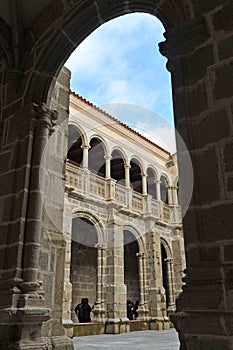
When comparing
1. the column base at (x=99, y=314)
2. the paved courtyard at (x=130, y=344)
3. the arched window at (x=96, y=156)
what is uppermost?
the arched window at (x=96, y=156)

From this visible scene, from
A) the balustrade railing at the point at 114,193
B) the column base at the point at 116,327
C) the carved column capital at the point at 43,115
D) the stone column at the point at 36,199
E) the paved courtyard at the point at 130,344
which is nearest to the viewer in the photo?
the stone column at the point at 36,199

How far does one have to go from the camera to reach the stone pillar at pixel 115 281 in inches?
399

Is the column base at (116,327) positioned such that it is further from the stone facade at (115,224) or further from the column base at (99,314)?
the column base at (99,314)

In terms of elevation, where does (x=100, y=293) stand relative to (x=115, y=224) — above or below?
below

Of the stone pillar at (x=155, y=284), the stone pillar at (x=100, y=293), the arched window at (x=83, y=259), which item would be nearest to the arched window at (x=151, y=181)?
the stone pillar at (x=155, y=284)

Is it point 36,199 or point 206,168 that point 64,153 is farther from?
point 206,168

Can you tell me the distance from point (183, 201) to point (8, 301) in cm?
171

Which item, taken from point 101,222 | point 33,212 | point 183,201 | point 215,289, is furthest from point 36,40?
point 101,222

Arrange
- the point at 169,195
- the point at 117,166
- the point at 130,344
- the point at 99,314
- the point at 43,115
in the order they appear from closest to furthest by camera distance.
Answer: the point at 43,115
the point at 130,344
the point at 99,314
the point at 117,166
the point at 169,195

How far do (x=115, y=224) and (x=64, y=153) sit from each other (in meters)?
7.55

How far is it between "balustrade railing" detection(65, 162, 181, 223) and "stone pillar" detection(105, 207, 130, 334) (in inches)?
27.8

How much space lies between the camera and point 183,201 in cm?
208

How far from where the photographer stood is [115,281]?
1045cm

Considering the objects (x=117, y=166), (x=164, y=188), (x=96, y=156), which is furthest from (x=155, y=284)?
(x=164, y=188)
